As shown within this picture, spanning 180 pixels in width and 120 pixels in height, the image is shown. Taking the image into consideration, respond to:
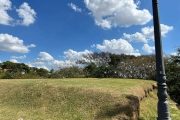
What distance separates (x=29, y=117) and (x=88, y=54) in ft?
71.4

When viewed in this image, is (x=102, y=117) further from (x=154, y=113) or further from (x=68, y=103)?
(x=154, y=113)

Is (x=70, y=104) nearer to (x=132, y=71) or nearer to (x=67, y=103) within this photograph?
(x=67, y=103)

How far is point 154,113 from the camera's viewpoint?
7656 mm

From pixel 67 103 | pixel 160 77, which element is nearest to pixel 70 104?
pixel 67 103

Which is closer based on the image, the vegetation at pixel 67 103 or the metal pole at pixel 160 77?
the metal pole at pixel 160 77

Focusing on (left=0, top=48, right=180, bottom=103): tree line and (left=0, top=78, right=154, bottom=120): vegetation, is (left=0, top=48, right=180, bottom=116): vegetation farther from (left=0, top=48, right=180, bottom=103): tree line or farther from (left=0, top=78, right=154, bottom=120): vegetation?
(left=0, top=78, right=154, bottom=120): vegetation

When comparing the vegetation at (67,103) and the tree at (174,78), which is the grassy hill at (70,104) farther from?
the tree at (174,78)

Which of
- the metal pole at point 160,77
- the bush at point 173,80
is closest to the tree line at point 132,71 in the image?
the bush at point 173,80

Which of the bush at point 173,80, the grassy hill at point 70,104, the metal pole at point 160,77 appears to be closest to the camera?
the metal pole at point 160,77

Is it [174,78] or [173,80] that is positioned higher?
[174,78]

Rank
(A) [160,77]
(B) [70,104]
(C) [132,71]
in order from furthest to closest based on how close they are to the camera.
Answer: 1. (C) [132,71]
2. (B) [70,104]
3. (A) [160,77]

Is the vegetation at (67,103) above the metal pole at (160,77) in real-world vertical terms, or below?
below

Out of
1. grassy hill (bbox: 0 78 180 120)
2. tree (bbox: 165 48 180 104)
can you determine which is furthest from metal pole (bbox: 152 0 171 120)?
tree (bbox: 165 48 180 104)

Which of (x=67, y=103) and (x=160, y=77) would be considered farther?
(x=67, y=103)
